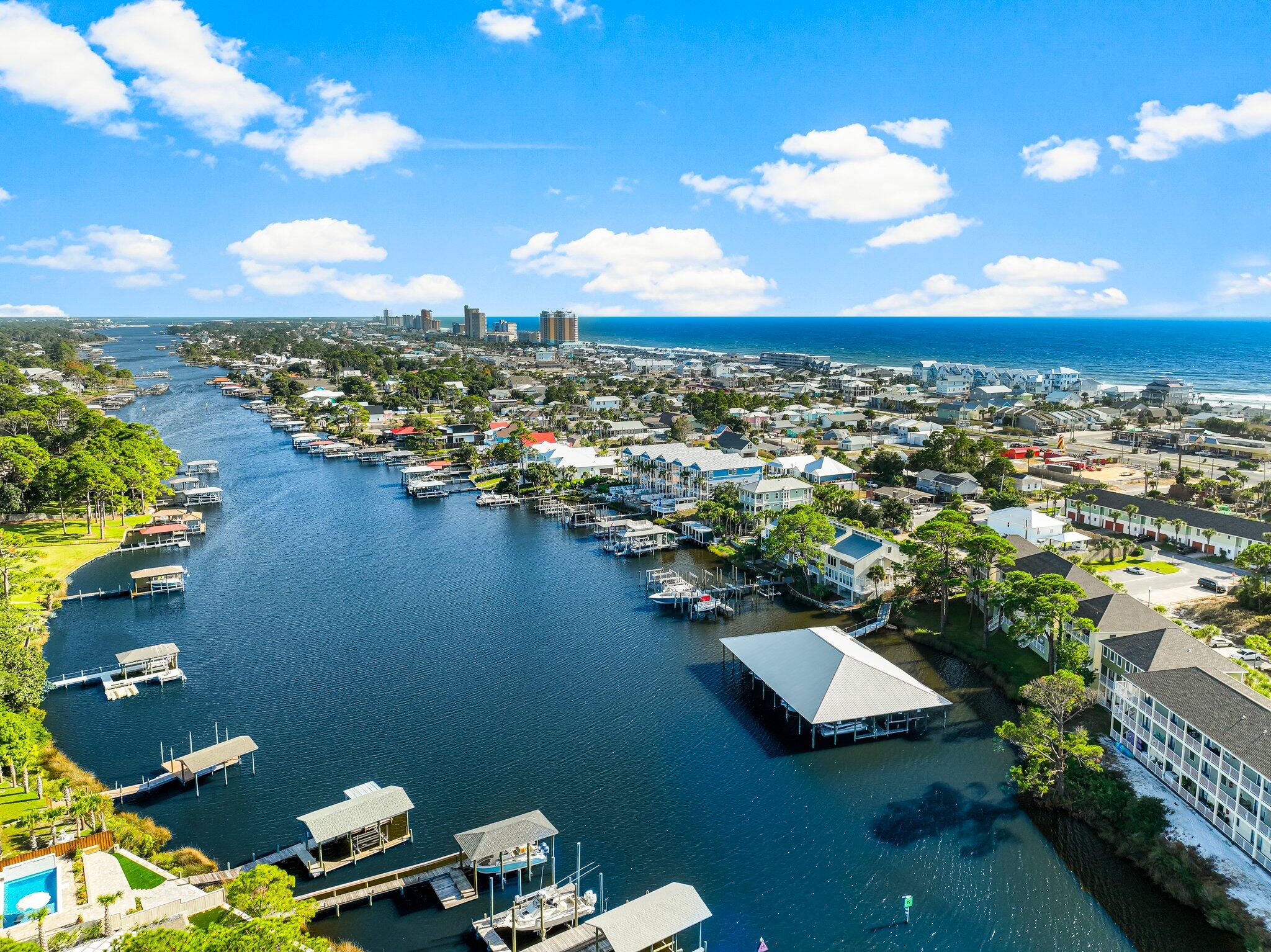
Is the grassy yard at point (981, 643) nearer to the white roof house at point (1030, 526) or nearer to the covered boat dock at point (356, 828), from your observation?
the white roof house at point (1030, 526)

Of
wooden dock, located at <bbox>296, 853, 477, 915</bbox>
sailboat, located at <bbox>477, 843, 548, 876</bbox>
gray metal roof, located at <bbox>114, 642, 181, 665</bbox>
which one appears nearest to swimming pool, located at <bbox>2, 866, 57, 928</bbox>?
wooden dock, located at <bbox>296, 853, 477, 915</bbox>

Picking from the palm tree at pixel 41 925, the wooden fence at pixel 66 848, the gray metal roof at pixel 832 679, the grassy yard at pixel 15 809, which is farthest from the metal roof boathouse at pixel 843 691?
the grassy yard at pixel 15 809

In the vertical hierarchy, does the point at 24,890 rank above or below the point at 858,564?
below

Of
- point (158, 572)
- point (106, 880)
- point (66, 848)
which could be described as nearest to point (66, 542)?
point (158, 572)

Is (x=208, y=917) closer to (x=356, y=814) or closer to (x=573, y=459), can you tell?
(x=356, y=814)

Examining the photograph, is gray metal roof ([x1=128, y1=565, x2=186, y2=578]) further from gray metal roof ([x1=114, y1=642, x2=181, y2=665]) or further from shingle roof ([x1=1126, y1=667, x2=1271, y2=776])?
shingle roof ([x1=1126, y1=667, x2=1271, y2=776])

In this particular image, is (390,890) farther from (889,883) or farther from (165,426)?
(165,426)
